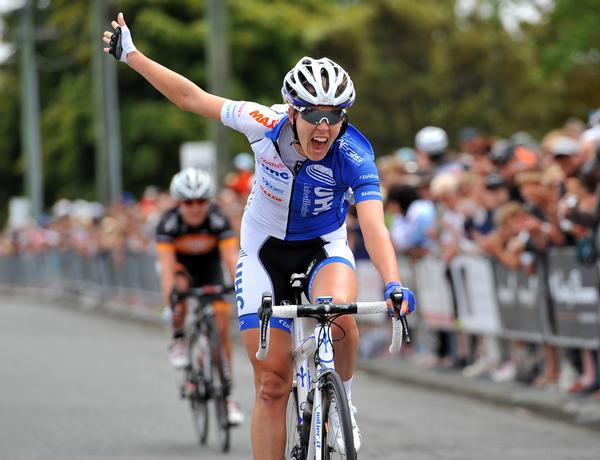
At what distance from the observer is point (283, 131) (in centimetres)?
727

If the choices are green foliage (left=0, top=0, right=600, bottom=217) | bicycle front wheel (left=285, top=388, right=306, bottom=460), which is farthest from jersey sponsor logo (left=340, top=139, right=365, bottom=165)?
Answer: green foliage (left=0, top=0, right=600, bottom=217)

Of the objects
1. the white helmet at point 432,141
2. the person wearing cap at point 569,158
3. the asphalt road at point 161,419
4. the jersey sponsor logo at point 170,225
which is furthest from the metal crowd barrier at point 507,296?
the jersey sponsor logo at point 170,225

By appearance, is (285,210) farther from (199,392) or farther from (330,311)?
(199,392)

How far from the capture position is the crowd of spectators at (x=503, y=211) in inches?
492

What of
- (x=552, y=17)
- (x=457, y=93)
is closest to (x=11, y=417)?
(x=552, y=17)

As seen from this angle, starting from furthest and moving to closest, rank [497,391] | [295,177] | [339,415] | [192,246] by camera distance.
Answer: [497,391], [192,246], [295,177], [339,415]

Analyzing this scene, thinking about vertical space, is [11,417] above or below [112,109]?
below

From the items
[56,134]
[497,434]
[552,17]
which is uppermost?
[56,134]

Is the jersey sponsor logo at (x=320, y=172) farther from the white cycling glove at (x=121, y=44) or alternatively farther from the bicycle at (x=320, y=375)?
the white cycling glove at (x=121, y=44)

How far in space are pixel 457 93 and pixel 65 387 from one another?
44.7 m

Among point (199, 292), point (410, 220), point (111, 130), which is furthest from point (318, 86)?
point (111, 130)

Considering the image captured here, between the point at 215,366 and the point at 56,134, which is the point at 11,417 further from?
the point at 56,134

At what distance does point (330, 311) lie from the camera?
21.7 ft

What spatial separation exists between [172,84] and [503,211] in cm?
696
